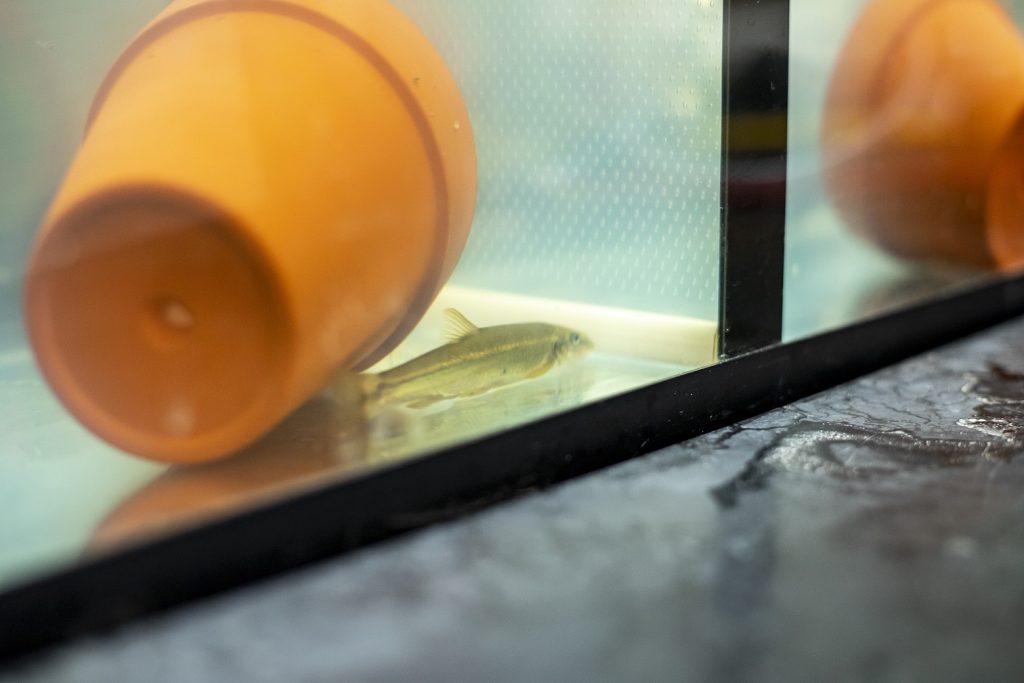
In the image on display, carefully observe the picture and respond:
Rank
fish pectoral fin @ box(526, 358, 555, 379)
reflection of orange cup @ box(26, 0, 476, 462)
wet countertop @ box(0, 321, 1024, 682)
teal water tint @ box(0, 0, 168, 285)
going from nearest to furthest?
wet countertop @ box(0, 321, 1024, 682)
reflection of orange cup @ box(26, 0, 476, 462)
teal water tint @ box(0, 0, 168, 285)
fish pectoral fin @ box(526, 358, 555, 379)

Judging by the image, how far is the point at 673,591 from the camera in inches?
33.7

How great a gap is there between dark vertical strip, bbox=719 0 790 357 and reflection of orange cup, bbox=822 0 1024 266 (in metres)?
0.64

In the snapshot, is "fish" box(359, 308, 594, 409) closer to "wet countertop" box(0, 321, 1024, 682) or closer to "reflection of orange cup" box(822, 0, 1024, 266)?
"wet countertop" box(0, 321, 1024, 682)

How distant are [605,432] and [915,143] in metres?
1.31

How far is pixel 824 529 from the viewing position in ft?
3.20

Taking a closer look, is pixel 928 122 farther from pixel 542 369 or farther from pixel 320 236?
pixel 320 236

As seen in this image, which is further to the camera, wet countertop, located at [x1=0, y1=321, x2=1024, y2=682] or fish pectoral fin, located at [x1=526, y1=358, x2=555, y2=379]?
fish pectoral fin, located at [x1=526, y1=358, x2=555, y2=379]

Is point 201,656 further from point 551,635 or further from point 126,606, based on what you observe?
point 551,635

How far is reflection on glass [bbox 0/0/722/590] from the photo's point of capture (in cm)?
98

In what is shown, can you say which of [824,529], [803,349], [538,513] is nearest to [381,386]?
[538,513]

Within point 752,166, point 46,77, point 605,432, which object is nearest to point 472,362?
point 605,432

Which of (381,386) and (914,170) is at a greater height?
(914,170)

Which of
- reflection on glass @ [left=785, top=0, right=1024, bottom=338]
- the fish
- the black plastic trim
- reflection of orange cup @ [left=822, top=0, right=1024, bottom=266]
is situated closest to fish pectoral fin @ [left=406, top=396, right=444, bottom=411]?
the fish

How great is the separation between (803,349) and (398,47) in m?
0.77
